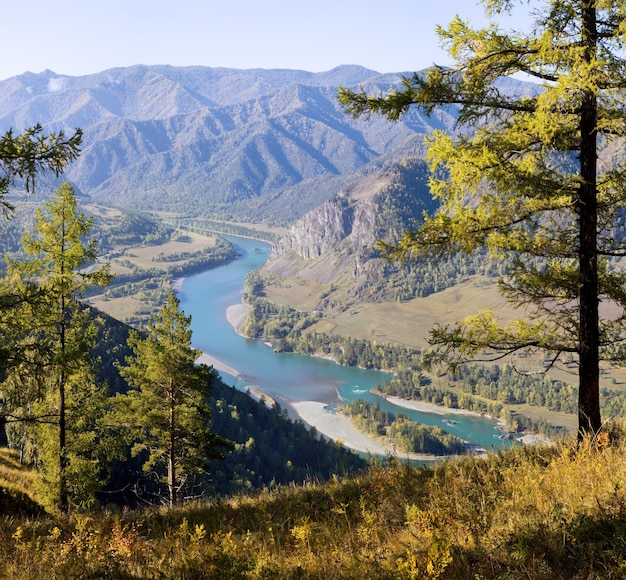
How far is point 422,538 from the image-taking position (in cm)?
584

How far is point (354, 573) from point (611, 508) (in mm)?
2933

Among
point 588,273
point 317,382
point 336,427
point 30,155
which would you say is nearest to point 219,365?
point 317,382

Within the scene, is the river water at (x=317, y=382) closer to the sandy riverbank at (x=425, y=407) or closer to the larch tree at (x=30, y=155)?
the sandy riverbank at (x=425, y=407)

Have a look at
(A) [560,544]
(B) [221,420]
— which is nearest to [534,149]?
(A) [560,544]

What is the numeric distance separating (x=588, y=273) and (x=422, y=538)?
646 cm

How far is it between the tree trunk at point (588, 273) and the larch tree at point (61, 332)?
38.7 feet

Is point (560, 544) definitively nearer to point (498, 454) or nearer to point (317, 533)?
point (317, 533)

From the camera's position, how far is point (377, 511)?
7.43 meters

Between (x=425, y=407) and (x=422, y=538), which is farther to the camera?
(x=425, y=407)

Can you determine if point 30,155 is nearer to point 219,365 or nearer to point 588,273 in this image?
point 588,273

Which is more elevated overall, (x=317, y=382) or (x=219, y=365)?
A: (x=219, y=365)

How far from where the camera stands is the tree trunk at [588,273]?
378 inches

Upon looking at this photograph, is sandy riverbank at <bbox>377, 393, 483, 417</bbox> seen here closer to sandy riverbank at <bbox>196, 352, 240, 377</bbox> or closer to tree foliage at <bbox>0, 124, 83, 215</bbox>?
sandy riverbank at <bbox>196, 352, 240, 377</bbox>

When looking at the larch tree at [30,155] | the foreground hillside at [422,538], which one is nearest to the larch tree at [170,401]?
the larch tree at [30,155]
